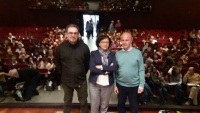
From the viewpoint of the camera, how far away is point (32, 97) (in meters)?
4.42

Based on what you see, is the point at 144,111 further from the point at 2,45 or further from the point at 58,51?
the point at 2,45

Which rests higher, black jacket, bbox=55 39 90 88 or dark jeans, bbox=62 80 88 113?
black jacket, bbox=55 39 90 88

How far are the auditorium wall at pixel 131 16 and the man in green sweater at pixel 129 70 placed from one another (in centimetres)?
1113

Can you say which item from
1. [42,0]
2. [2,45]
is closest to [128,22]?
[42,0]

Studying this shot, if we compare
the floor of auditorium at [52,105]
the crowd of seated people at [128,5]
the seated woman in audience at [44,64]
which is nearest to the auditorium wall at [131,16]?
the crowd of seated people at [128,5]

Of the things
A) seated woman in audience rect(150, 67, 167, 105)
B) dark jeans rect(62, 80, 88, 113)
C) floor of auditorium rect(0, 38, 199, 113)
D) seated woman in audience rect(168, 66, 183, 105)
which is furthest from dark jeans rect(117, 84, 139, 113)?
seated woman in audience rect(168, 66, 183, 105)

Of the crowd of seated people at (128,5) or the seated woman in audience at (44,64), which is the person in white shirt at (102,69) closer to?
the seated woman in audience at (44,64)

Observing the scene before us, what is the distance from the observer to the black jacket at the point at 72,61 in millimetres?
2512

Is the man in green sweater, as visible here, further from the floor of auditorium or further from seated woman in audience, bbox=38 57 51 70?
seated woman in audience, bbox=38 57 51 70

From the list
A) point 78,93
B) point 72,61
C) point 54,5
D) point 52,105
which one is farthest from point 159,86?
point 54,5

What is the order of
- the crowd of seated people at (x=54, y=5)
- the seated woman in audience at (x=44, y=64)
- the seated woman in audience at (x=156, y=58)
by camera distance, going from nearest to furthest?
the seated woman in audience at (x=44, y=64), the seated woman in audience at (x=156, y=58), the crowd of seated people at (x=54, y=5)

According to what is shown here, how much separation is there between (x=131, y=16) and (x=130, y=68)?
450 inches

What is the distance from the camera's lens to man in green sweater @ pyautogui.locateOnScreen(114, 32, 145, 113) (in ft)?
8.05

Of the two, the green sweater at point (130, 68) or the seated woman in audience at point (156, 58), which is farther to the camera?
the seated woman in audience at point (156, 58)
